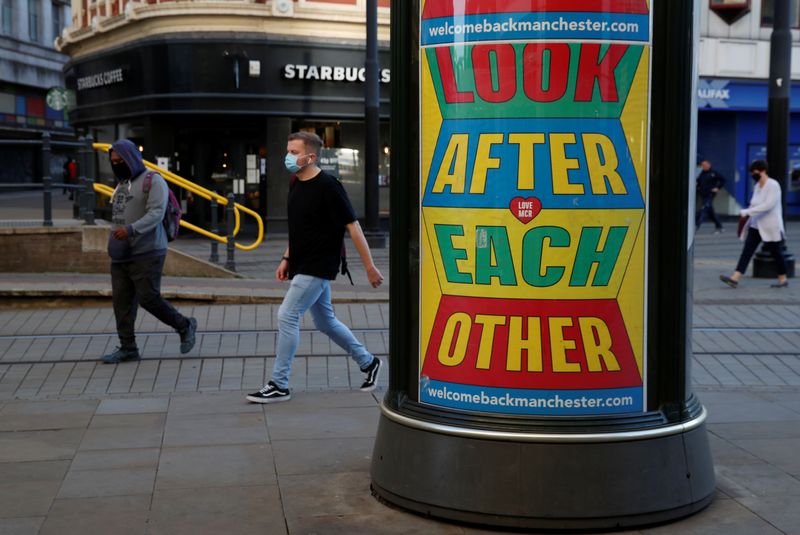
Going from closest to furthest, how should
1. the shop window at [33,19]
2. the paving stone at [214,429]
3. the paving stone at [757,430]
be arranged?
1. the paving stone at [214,429]
2. the paving stone at [757,430]
3. the shop window at [33,19]

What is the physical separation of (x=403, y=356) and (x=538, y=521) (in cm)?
98

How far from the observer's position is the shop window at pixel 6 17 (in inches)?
2048

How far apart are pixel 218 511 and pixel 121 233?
391cm

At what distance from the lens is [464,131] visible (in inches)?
195

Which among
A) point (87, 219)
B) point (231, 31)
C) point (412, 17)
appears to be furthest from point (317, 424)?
point (231, 31)

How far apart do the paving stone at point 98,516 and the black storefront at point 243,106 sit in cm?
1836

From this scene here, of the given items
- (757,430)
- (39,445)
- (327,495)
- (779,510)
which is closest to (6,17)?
(39,445)

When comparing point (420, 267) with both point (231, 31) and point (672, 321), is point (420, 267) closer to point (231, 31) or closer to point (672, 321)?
point (672, 321)

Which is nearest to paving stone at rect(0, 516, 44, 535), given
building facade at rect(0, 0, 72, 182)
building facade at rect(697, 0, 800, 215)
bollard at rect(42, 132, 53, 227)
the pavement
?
the pavement

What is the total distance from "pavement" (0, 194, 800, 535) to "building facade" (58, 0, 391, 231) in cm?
1181

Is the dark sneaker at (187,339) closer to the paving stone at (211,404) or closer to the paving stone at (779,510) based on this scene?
the paving stone at (211,404)

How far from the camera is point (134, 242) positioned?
28.7 ft

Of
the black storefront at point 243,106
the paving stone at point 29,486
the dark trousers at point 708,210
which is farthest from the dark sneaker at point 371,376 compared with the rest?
the dark trousers at point 708,210

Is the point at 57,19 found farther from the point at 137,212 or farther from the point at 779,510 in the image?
the point at 779,510
